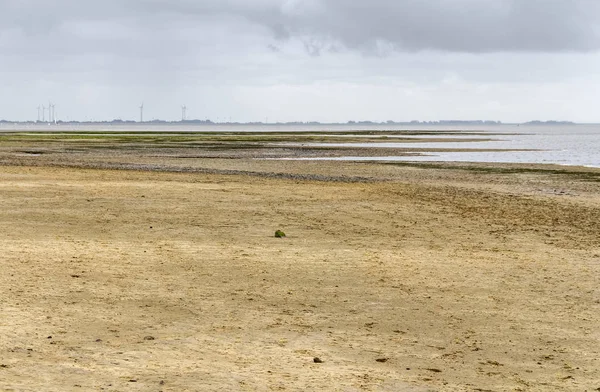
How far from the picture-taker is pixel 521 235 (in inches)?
836

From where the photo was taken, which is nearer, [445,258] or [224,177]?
[445,258]

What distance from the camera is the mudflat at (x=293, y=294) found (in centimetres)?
931

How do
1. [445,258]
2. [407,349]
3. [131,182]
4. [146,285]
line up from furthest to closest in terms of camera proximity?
[131,182], [445,258], [146,285], [407,349]

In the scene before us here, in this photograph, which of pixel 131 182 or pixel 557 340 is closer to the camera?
pixel 557 340

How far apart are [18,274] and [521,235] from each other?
40.2ft

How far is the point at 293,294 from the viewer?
13.5 m

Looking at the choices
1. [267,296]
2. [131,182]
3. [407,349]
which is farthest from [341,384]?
[131,182]

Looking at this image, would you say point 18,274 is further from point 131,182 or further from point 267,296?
point 131,182

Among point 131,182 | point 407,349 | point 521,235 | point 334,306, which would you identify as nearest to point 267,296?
point 334,306

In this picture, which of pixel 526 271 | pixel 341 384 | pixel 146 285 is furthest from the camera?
pixel 526 271

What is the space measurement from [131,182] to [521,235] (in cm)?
1748

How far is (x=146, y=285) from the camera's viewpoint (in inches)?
547

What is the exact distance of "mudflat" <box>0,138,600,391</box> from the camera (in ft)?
30.6

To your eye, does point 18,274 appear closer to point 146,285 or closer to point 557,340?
point 146,285
